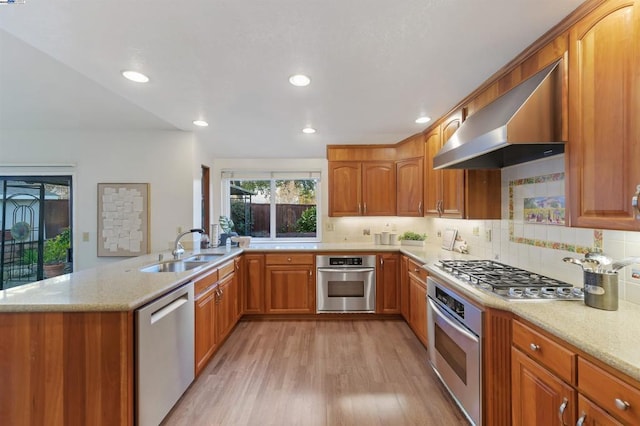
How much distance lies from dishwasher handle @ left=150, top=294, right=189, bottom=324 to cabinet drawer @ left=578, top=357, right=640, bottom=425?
2049 millimetres

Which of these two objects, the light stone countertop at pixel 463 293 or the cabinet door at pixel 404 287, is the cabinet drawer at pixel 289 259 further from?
the light stone countertop at pixel 463 293

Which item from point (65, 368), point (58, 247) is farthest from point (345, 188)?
point (58, 247)

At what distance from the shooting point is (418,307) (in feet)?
9.11

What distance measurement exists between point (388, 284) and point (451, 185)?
4.80 ft

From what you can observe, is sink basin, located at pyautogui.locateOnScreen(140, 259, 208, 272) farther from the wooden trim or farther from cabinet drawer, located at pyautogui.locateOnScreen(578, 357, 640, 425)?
cabinet drawer, located at pyautogui.locateOnScreen(578, 357, 640, 425)

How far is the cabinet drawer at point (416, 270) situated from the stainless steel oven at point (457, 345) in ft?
1.19

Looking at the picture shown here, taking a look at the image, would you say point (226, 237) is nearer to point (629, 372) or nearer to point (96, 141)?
point (96, 141)

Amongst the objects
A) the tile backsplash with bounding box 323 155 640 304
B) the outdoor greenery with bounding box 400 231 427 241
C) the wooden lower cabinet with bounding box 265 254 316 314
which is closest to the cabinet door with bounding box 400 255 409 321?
the outdoor greenery with bounding box 400 231 427 241

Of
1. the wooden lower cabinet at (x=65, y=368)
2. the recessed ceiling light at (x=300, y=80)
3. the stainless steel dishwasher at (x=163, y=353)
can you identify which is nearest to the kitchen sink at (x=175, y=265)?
the stainless steel dishwasher at (x=163, y=353)

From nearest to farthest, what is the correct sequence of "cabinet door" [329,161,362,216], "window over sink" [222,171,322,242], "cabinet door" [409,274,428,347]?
"cabinet door" [409,274,428,347]
"cabinet door" [329,161,362,216]
"window over sink" [222,171,322,242]

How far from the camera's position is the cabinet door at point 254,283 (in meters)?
3.46

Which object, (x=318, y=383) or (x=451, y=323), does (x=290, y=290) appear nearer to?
(x=318, y=383)

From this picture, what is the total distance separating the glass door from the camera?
3.38m

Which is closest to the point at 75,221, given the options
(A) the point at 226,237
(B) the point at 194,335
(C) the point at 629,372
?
(A) the point at 226,237
